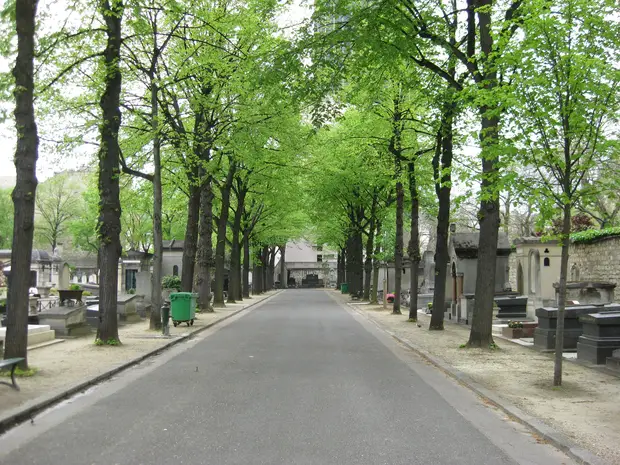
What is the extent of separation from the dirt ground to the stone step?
341 inches

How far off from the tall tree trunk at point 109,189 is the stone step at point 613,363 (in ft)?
33.5

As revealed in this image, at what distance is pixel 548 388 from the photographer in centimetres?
872

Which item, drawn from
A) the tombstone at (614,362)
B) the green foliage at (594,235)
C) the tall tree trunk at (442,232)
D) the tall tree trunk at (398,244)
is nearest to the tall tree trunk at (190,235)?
the tall tree trunk at (398,244)

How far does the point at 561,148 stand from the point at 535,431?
4590mm

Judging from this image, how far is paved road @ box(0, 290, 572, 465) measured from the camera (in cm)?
538

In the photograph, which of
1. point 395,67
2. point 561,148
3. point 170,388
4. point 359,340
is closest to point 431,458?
point 170,388

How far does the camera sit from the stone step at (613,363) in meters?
9.98

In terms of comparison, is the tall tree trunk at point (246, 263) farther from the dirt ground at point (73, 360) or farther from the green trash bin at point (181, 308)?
the dirt ground at point (73, 360)

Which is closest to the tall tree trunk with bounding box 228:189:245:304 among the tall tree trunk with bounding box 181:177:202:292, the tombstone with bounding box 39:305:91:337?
the tall tree trunk with bounding box 181:177:202:292

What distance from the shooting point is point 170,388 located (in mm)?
8781

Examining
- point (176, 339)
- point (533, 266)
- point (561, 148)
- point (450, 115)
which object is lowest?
point (176, 339)

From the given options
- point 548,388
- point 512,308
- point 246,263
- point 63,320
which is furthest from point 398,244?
point 246,263

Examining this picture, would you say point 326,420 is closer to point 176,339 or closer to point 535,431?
point 535,431

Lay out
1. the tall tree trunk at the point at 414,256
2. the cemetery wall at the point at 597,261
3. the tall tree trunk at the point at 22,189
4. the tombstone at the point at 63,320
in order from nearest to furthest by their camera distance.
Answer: the tall tree trunk at the point at 22,189 → the tombstone at the point at 63,320 → the tall tree trunk at the point at 414,256 → the cemetery wall at the point at 597,261
